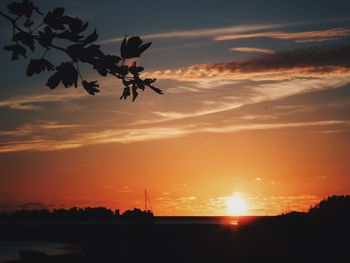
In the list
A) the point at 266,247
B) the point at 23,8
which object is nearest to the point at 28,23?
the point at 23,8

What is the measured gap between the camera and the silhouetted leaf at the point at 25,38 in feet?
14.0

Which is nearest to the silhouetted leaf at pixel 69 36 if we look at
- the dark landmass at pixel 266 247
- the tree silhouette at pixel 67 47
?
the tree silhouette at pixel 67 47

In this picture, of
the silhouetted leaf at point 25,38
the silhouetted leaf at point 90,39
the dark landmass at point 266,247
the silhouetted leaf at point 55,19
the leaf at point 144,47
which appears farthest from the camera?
the dark landmass at point 266,247

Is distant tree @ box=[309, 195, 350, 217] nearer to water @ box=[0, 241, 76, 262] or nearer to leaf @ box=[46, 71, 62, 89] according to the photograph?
water @ box=[0, 241, 76, 262]

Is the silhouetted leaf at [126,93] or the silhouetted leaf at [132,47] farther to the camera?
the silhouetted leaf at [126,93]

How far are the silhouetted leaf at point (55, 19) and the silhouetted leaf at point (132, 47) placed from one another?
58cm

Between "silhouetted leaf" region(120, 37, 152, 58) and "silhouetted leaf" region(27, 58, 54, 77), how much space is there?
62cm

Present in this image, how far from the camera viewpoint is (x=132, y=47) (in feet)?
12.9

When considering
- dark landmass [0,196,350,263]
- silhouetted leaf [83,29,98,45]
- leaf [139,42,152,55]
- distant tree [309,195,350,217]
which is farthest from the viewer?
distant tree [309,195,350,217]

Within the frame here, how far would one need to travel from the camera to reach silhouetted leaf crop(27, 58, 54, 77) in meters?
4.01

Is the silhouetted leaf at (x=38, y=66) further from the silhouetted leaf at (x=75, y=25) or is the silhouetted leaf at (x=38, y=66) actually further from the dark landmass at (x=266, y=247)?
the dark landmass at (x=266, y=247)

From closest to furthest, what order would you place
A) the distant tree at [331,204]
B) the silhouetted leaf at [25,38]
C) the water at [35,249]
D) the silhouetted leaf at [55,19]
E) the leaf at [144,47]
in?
1. the leaf at [144,47]
2. the silhouetted leaf at [55,19]
3. the silhouetted leaf at [25,38]
4. the distant tree at [331,204]
5. the water at [35,249]

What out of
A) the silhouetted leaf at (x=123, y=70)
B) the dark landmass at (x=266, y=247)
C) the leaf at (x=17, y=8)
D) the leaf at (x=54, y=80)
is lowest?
the dark landmass at (x=266, y=247)

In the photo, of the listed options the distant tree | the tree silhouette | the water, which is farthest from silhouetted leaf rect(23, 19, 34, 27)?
the water
